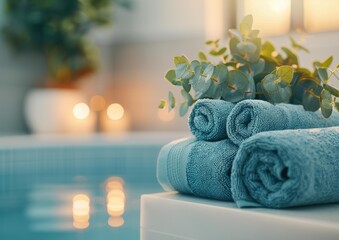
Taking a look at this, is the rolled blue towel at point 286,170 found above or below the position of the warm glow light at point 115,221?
above

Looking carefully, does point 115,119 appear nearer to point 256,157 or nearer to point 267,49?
point 267,49

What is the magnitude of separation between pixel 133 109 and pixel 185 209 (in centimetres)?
468

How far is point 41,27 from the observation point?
5105 mm

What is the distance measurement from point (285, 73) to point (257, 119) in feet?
0.41

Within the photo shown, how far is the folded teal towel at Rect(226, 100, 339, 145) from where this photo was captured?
3.15 ft

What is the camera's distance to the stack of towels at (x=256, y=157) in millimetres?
855

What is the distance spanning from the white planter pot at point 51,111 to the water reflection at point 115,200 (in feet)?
4.42

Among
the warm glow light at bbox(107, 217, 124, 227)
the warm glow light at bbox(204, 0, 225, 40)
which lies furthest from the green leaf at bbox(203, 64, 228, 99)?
the warm glow light at bbox(204, 0, 225, 40)

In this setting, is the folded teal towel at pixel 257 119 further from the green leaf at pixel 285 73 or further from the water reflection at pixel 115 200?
the water reflection at pixel 115 200

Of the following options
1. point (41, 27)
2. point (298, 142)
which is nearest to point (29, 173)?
point (41, 27)

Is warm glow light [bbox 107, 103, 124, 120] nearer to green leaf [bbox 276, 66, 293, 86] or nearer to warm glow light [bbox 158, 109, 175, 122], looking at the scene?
warm glow light [bbox 158, 109, 175, 122]

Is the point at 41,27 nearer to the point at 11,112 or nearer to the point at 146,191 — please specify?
the point at 11,112

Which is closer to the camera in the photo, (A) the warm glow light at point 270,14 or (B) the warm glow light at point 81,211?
(B) the warm glow light at point 81,211

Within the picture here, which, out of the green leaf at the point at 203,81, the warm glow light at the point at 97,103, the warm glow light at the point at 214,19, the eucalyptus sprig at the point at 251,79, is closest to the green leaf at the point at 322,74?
the eucalyptus sprig at the point at 251,79
